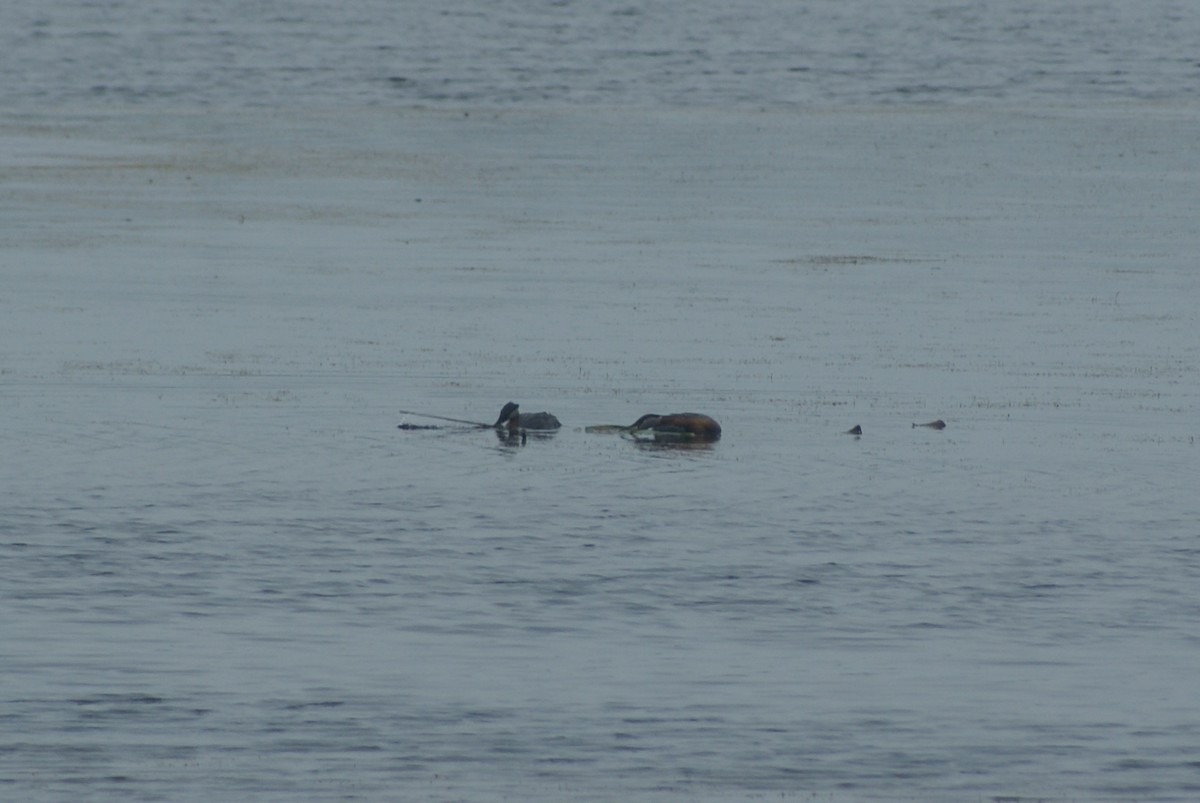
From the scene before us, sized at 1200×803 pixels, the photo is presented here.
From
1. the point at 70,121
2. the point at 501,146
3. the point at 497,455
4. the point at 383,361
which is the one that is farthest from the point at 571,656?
the point at 70,121

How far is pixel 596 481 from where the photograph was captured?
691 inches

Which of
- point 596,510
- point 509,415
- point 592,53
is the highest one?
point 592,53

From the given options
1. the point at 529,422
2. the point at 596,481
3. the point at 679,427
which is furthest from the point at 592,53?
the point at 596,481

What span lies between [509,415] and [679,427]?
129cm

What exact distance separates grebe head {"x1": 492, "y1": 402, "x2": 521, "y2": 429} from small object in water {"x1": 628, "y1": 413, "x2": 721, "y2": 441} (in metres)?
0.87

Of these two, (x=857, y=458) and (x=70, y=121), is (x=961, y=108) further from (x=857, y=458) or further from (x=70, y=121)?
(x=857, y=458)

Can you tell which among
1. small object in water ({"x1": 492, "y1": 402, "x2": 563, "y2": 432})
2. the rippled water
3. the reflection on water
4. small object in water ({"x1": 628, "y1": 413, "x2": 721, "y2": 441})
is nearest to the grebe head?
small object in water ({"x1": 492, "y1": 402, "x2": 563, "y2": 432})

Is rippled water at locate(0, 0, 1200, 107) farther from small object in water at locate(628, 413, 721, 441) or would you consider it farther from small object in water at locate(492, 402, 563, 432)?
small object in water at locate(628, 413, 721, 441)

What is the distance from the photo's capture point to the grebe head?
1911 cm

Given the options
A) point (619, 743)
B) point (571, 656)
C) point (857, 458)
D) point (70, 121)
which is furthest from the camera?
point (70, 121)

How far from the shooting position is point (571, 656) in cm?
1276

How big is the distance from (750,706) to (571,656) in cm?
127

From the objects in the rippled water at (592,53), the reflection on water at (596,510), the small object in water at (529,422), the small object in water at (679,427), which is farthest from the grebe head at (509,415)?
the rippled water at (592,53)

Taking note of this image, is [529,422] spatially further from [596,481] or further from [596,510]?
[596,510]
